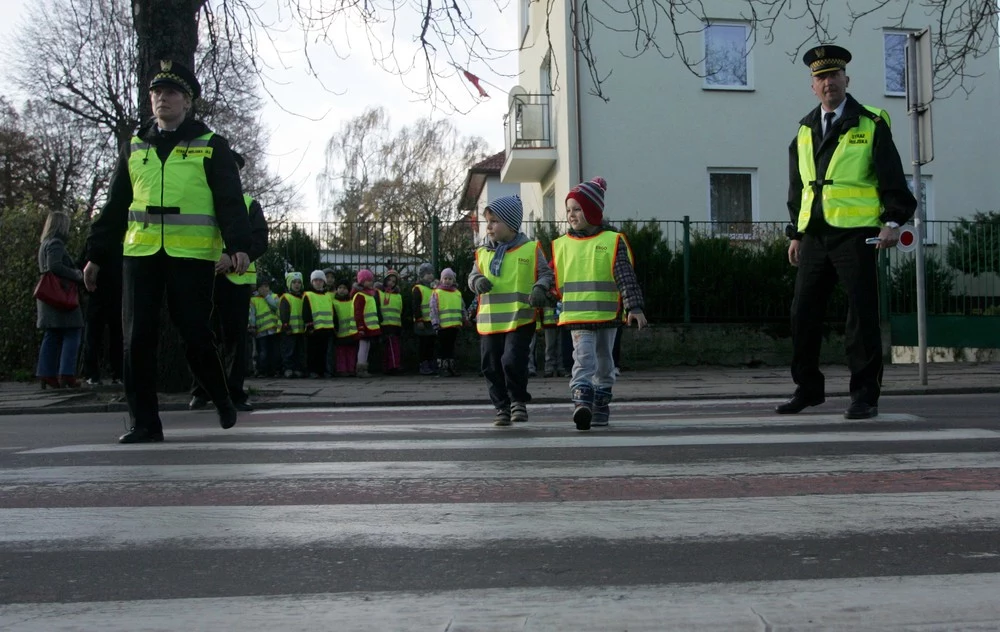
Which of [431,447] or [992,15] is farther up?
[992,15]

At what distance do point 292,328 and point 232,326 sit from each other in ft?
20.9

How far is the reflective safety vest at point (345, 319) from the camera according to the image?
15.8 meters

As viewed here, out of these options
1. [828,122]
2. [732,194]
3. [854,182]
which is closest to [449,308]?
[828,122]

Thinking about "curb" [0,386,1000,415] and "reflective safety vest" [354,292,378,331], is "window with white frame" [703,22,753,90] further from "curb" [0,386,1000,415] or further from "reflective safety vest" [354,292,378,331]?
"curb" [0,386,1000,415]

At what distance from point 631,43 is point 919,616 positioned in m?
21.4

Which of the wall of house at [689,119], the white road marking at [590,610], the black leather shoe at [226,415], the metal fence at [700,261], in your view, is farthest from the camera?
the wall of house at [689,119]

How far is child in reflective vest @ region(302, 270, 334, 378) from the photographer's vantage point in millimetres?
15906

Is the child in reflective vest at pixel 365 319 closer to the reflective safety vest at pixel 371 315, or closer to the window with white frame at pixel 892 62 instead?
the reflective safety vest at pixel 371 315

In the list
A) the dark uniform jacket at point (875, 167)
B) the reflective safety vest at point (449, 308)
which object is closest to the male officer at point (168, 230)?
the dark uniform jacket at point (875, 167)

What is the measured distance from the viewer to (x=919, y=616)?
2.71 m

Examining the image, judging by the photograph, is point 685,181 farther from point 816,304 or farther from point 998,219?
point 816,304

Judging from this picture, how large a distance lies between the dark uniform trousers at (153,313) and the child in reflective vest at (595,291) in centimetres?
238

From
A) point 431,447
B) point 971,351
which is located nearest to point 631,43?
point 971,351

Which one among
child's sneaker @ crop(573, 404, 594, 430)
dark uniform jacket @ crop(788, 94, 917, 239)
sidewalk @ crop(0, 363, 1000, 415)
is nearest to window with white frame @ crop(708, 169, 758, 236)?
sidewalk @ crop(0, 363, 1000, 415)
